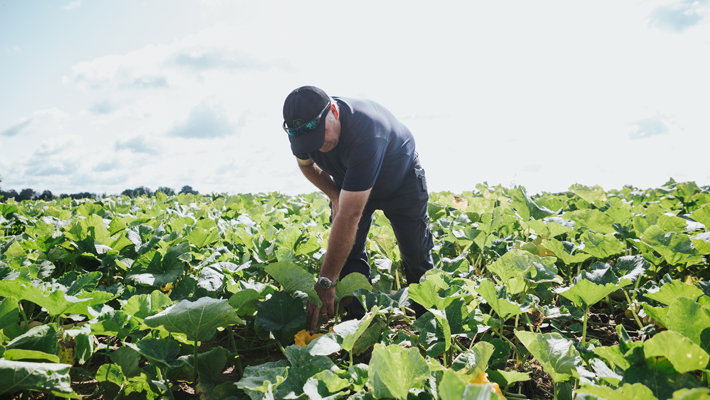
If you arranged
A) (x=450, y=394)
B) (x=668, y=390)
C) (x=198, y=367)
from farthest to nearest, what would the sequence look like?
1. (x=198, y=367)
2. (x=668, y=390)
3. (x=450, y=394)

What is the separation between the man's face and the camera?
2359 mm

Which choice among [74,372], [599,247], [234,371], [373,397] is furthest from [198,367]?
[599,247]

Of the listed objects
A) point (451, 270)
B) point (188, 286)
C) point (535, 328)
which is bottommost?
point (535, 328)

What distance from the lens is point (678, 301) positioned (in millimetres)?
1126

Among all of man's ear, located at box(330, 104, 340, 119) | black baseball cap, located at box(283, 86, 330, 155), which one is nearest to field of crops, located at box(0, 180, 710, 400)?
black baseball cap, located at box(283, 86, 330, 155)

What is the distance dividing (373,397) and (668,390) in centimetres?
79

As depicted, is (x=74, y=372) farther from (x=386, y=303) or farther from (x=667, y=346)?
(x=667, y=346)

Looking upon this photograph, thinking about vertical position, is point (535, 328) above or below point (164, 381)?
below

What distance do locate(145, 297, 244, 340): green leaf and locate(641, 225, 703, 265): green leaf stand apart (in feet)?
7.19

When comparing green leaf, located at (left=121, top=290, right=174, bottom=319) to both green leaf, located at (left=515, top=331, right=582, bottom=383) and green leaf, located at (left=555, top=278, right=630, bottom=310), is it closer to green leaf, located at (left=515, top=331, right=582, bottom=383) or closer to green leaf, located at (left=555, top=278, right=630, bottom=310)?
green leaf, located at (left=515, top=331, right=582, bottom=383)

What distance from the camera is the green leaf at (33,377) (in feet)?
3.58

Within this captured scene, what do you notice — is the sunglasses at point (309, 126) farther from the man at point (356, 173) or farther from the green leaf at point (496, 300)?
the green leaf at point (496, 300)

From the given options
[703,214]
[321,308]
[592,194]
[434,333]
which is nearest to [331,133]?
[321,308]

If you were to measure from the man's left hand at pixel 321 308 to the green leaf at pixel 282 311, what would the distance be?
3.9 inches
